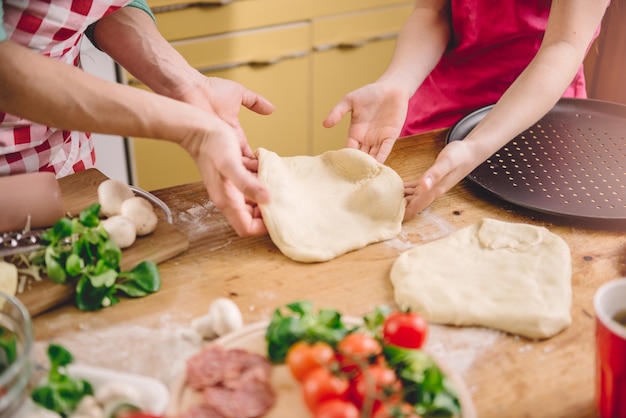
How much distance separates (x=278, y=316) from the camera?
87cm

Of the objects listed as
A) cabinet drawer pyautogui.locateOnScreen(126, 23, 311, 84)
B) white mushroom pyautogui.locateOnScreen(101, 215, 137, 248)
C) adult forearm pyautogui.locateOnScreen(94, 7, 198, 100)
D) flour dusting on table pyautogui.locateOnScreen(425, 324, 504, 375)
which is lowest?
cabinet drawer pyautogui.locateOnScreen(126, 23, 311, 84)

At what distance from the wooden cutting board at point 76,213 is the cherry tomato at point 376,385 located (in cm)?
47

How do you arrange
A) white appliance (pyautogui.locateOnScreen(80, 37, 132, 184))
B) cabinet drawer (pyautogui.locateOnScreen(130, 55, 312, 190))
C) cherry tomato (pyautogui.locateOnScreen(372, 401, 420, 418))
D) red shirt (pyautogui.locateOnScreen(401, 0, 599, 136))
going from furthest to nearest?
1. cabinet drawer (pyautogui.locateOnScreen(130, 55, 312, 190))
2. white appliance (pyautogui.locateOnScreen(80, 37, 132, 184))
3. red shirt (pyautogui.locateOnScreen(401, 0, 599, 136))
4. cherry tomato (pyautogui.locateOnScreen(372, 401, 420, 418))

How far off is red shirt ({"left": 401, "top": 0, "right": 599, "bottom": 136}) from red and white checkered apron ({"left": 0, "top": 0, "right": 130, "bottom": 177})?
2.58ft

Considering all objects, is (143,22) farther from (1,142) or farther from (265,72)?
(265,72)

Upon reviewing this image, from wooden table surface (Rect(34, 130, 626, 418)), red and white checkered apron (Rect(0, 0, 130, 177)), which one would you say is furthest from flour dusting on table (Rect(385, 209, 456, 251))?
red and white checkered apron (Rect(0, 0, 130, 177))

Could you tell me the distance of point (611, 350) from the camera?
29.2 inches

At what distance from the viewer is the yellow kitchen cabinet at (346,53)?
2.66 meters

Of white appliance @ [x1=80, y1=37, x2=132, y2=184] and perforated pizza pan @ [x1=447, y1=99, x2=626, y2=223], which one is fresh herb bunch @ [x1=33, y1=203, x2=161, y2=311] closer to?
perforated pizza pan @ [x1=447, y1=99, x2=626, y2=223]

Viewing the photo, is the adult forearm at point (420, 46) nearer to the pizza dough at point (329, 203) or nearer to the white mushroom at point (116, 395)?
the pizza dough at point (329, 203)

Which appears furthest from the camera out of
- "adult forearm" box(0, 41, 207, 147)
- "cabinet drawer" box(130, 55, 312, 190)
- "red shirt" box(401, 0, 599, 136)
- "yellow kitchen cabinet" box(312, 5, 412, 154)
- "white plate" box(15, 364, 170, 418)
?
"yellow kitchen cabinet" box(312, 5, 412, 154)

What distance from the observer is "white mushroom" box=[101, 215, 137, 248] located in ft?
3.54

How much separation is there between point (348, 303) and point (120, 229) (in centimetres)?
38

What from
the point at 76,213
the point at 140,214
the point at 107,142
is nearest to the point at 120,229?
the point at 140,214
